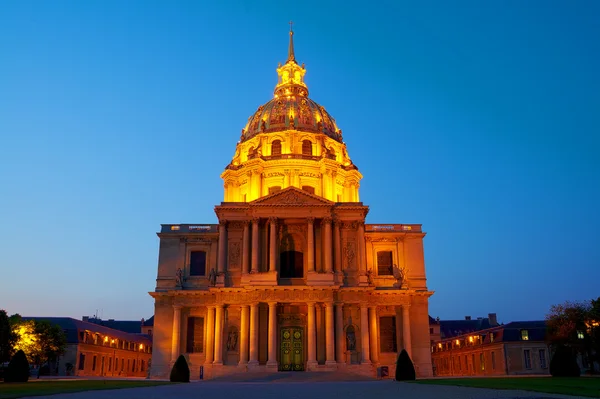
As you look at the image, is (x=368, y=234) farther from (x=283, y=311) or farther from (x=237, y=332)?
(x=237, y=332)

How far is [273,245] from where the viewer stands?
5000 centimetres

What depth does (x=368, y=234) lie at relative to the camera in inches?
2131

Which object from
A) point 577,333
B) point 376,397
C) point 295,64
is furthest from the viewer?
point 295,64

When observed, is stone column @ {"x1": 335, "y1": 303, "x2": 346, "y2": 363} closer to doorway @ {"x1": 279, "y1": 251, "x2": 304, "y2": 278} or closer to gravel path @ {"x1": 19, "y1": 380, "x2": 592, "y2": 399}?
doorway @ {"x1": 279, "y1": 251, "x2": 304, "y2": 278}

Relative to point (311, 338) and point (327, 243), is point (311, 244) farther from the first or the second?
point (311, 338)

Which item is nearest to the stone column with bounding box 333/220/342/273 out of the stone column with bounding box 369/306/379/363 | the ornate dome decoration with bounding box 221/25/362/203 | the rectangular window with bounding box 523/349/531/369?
the stone column with bounding box 369/306/379/363

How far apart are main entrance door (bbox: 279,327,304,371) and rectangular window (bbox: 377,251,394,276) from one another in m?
9.49

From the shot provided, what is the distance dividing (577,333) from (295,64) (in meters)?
51.9

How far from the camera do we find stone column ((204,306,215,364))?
48.6 meters

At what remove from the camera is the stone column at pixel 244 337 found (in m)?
47.0

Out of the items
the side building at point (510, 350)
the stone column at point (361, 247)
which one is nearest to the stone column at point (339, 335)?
the stone column at point (361, 247)

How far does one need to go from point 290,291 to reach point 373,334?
8414mm

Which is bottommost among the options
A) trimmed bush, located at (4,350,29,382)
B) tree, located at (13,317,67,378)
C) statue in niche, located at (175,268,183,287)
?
trimmed bush, located at (4,350,29,382)

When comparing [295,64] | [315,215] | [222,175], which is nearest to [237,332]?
[315,215]
